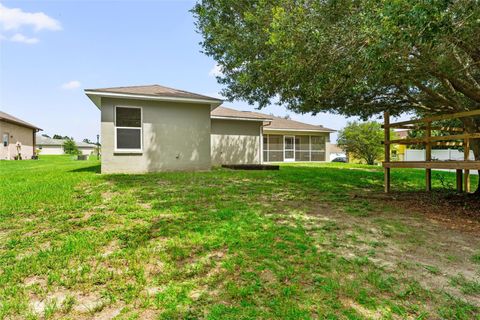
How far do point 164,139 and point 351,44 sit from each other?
7510 millimetres

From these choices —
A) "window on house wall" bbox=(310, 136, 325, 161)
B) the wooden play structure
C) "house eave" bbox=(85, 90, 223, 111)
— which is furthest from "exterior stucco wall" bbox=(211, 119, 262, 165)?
the wooden play structure

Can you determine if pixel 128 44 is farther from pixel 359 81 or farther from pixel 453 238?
pixel 453 238

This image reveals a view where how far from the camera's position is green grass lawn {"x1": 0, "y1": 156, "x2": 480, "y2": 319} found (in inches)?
94.7

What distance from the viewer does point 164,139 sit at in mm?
10594

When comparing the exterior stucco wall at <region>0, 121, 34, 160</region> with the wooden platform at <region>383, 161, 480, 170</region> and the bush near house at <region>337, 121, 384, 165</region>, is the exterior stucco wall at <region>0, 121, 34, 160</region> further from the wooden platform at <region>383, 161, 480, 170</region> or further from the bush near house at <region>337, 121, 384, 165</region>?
the bush near house at <region>337, 121, 384, 165</region>

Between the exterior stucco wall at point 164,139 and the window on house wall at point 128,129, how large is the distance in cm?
15

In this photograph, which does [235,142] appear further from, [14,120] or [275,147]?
[14,120]

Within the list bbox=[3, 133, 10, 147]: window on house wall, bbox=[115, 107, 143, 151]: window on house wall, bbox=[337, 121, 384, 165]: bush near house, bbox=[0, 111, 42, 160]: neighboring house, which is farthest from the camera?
bbox=[337, 121, 384, 165]: bush near house

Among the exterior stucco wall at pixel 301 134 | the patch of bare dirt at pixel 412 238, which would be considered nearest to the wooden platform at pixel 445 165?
the patch of bare dirt at pixel 412 238

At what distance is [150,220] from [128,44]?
34.8 ft

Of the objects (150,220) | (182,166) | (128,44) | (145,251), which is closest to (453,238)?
(145,251)

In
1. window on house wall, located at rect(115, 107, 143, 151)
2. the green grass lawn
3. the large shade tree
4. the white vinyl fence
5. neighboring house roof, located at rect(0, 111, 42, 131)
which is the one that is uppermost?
neighboring house roof, located at rect(0, 111, 42, 131)

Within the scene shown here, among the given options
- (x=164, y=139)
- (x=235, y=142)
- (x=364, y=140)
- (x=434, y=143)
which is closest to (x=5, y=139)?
(x=235, y=142)

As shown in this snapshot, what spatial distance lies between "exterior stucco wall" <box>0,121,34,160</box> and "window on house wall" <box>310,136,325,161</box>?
84.1 ft
